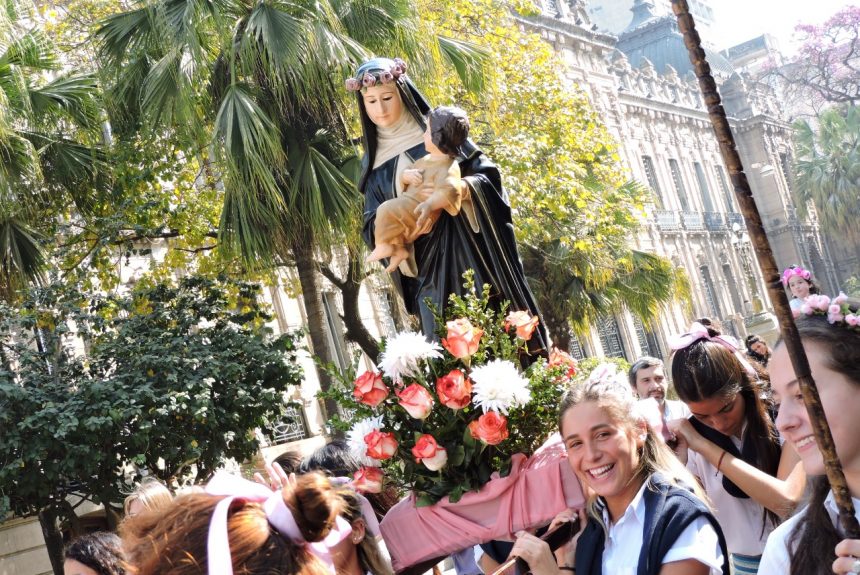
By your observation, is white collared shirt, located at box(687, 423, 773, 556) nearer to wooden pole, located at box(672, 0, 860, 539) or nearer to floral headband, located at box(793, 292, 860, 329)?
floral headband, located at box(793, 292, 860, 329)

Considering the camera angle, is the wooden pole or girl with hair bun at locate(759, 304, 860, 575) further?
girl with hair bun at locate(759, 304, 860, 575)

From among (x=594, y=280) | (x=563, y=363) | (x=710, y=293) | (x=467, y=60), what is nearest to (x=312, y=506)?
(x=563, y=363)

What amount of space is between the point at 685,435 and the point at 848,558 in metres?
1.78

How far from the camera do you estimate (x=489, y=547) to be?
4.34m

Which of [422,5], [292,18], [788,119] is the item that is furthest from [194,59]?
[788,119]

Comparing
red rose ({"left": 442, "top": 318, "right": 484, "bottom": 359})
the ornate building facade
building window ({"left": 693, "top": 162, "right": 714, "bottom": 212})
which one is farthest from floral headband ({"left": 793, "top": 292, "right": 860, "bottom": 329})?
building window ({"left": 693, "top": 162, "right": 714, "bottom": 212})

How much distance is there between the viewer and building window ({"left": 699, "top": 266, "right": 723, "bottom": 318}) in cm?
4625

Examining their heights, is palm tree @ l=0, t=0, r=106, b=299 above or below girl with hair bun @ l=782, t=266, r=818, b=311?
above

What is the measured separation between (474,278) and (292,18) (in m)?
7.92

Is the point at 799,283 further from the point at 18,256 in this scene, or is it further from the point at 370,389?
the point at 18,256

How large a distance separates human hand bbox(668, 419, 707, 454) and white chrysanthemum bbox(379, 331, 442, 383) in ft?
2.82

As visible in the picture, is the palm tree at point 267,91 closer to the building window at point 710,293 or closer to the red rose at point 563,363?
the red rose at point 563,363

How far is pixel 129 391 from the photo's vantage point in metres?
11.7

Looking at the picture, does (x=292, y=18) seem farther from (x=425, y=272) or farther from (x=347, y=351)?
(x=347, y=351)
